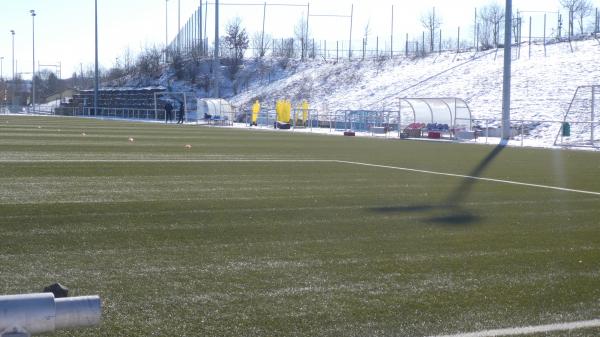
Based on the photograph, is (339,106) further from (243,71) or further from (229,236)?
(229,236)

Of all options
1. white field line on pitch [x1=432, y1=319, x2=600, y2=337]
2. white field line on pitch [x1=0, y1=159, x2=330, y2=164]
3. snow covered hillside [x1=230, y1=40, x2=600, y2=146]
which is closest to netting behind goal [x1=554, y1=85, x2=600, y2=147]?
snow covered hillside [x1=230, y1=40, x2=600, y2=146]

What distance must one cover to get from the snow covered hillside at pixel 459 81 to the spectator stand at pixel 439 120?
440 centimetres

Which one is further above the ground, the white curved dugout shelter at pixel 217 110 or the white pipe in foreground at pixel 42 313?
the white curved dugout shelter at pixel 217 110

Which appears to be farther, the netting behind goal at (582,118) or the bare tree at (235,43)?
the bare tree at (235,43)

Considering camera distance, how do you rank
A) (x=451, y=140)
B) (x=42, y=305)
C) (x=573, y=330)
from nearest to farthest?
(x=42, y=305), (x=573, y=330), (x=451, y=140)

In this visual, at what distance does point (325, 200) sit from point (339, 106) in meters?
54.4

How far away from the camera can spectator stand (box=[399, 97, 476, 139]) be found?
3625 cm

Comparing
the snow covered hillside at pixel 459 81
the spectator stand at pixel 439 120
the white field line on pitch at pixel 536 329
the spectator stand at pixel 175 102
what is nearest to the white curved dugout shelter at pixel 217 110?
the snow covered hillside at pixel 459 81

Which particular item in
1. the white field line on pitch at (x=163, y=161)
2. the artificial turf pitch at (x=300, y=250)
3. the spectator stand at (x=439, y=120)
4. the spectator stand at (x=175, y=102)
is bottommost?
the artificial turf pitch at (x=300, y=250)

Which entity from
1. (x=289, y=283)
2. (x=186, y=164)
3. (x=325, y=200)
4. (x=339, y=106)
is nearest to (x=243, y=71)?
(x=339, y=106)

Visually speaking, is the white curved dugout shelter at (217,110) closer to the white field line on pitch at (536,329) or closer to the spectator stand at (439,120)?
the spectator stand at (439,120)

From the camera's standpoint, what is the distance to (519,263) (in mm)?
7309

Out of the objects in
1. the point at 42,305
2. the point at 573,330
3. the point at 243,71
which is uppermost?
the point at 243,71

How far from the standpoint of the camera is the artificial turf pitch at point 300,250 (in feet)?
17.9
